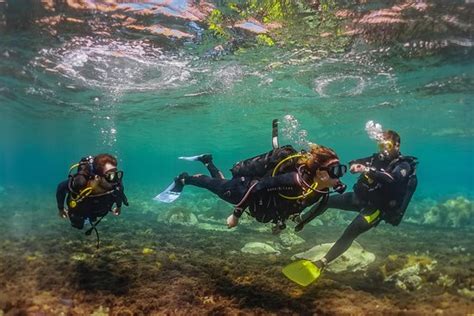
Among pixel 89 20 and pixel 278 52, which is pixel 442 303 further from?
pixel 89 20

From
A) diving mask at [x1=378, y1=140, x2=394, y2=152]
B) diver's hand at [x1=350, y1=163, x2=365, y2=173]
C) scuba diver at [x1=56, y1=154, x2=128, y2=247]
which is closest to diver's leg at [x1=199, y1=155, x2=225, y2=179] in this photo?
scuba diver at [x1=56, y1=154, x2=128, y2=247]

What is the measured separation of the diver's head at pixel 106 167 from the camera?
6543 mm

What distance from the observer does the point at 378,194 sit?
7922 mm

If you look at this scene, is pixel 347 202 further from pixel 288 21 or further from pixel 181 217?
pixel 181 217

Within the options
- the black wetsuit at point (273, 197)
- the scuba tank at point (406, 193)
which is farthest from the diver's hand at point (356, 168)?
the scuba tank at point (406, 193)

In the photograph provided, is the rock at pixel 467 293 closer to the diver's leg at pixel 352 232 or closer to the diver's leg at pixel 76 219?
the diver's leg at pixel 352 232

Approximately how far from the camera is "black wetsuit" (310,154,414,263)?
7.50 m

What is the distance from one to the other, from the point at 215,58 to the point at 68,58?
22.5ft

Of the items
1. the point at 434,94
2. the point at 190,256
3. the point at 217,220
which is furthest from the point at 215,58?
the point at 434,94

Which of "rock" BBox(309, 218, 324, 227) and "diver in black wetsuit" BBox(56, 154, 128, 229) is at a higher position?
"diver in black wetsuit" BBox(56, 154, 128, 229)

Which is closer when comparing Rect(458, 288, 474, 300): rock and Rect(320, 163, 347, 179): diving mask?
Rect(320, 163, 347, 179): diving mask

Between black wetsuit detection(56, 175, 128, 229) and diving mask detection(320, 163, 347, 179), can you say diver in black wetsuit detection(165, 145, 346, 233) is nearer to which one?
diving mask detection(320, 163, 347, 179)

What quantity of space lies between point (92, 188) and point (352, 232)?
5.51 meters

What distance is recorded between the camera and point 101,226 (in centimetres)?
1548
